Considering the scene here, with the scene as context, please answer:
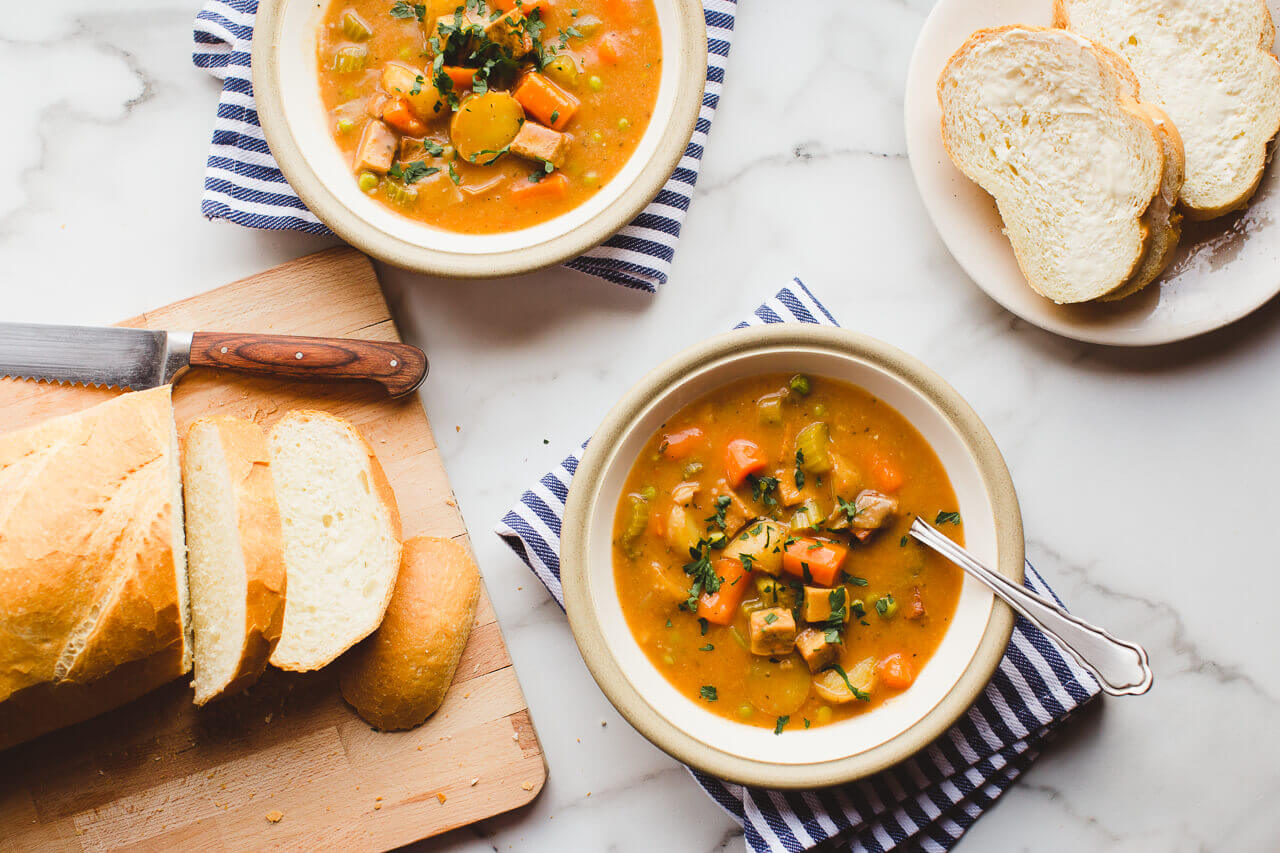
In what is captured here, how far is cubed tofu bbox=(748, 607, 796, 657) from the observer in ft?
9.23

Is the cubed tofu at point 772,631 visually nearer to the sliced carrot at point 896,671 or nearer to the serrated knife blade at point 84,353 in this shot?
the sliced carrot at point 896,671

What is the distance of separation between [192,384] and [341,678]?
1.22 metres

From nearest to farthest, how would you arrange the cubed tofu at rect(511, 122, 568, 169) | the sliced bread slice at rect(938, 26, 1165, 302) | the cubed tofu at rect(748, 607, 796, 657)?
the cubed tofu at rect(748, 607, 796, 657)
the sliced bread slice at rect(938, 26, 1165, 302)
the cubed tofu at rect(511, 122, 568, 169)

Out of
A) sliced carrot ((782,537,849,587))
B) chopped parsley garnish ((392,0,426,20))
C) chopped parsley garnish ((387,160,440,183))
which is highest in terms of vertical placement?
chopped parsley garnish ((392,0,426,20))

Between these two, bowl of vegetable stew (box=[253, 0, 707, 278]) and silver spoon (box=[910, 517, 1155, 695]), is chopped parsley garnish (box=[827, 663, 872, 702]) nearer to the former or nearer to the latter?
silver spoon (box=[910, 517, 1155, 695])

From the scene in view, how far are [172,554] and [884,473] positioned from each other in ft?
7.81

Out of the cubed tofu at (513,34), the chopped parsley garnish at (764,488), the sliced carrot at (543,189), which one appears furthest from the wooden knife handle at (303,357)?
the chopped parsley garnish at (764,488)

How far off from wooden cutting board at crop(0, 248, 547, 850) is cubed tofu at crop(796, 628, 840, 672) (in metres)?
1.09

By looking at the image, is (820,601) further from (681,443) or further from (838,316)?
(838,316)

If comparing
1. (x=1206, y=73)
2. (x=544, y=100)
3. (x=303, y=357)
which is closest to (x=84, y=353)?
(x=303, y=357)

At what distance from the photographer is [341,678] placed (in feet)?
10.4

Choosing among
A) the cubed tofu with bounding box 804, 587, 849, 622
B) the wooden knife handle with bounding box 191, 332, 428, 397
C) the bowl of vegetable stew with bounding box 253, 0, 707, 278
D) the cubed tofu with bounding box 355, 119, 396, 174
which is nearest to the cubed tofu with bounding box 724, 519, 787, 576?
the cubed tofu with bounding box 804, 587, 849, 622

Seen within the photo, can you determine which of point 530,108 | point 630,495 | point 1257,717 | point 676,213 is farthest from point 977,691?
point 530,108

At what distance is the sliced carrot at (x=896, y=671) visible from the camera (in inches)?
114
